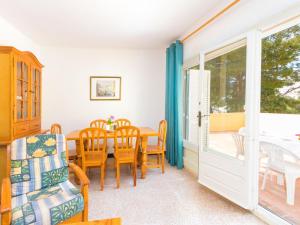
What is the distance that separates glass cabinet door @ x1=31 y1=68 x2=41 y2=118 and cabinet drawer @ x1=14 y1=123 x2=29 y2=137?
32 cm

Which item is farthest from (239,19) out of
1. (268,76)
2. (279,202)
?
(279,202)

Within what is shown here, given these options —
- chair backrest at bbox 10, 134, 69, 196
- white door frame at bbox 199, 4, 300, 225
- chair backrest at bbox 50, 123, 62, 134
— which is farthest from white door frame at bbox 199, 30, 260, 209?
chair backrest at bbox 50, 123, 62, 134

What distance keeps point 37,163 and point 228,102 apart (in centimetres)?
226

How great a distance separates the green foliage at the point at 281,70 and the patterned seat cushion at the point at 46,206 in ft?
7.54

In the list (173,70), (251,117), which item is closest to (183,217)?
(251,117)

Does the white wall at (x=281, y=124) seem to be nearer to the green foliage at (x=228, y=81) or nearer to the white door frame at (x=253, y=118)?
the green foliage at (x=228, y=81)

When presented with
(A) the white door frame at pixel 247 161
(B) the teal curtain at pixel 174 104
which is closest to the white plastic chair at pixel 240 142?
(A) the white door frame at pixel 247 161

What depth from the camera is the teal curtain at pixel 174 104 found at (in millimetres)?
3683

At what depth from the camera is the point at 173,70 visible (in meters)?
3.87

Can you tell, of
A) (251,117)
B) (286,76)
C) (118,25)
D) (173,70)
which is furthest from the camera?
(173,70)

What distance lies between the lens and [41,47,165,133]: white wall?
4.34m

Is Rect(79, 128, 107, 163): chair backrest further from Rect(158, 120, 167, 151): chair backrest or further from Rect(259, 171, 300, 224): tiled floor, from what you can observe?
Rect(259, 171, 300, 224): tiled floor

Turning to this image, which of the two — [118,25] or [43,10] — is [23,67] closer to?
[43,10]

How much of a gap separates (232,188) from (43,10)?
3184 millimetres
